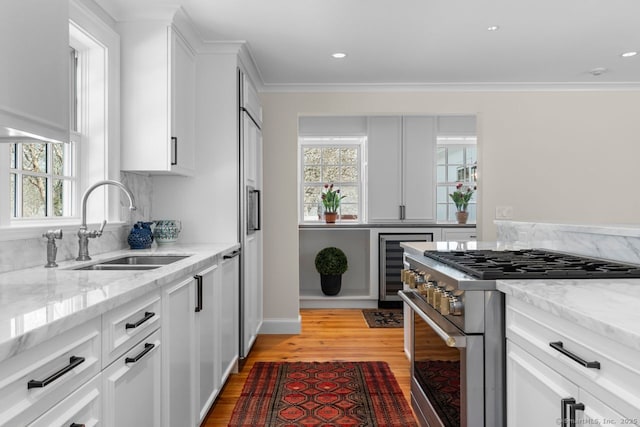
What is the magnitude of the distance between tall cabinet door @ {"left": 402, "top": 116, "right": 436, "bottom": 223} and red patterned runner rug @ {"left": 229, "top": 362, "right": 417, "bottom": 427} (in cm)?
244

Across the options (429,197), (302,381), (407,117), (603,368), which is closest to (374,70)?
(407,117)

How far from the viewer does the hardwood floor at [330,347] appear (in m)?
3.16

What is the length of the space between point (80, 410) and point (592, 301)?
1340mm

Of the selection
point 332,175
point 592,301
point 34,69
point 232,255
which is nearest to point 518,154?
point 332,175

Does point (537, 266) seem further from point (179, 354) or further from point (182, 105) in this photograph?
point (182, 105)

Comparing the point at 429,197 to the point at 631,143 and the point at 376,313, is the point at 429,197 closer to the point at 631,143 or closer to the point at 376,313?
the point at 376,313

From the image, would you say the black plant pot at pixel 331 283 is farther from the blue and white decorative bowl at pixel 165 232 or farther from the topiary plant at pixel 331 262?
the blue and white decorative bowl at pixel 165 232

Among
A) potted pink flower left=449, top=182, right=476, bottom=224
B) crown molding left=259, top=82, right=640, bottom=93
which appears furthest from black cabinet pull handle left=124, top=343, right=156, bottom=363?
potted pink flower left=449, top=182, right=476, bottom=224

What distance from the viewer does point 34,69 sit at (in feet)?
4.46

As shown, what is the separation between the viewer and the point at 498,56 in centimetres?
354

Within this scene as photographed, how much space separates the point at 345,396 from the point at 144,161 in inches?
76.7

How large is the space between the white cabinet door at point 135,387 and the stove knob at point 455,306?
1.10 meters

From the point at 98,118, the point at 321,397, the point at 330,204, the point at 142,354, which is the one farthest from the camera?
the point at 330,204

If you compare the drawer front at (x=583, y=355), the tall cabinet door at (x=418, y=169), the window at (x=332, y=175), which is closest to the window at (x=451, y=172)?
the tall cabinet door at (x=418, y=169)
